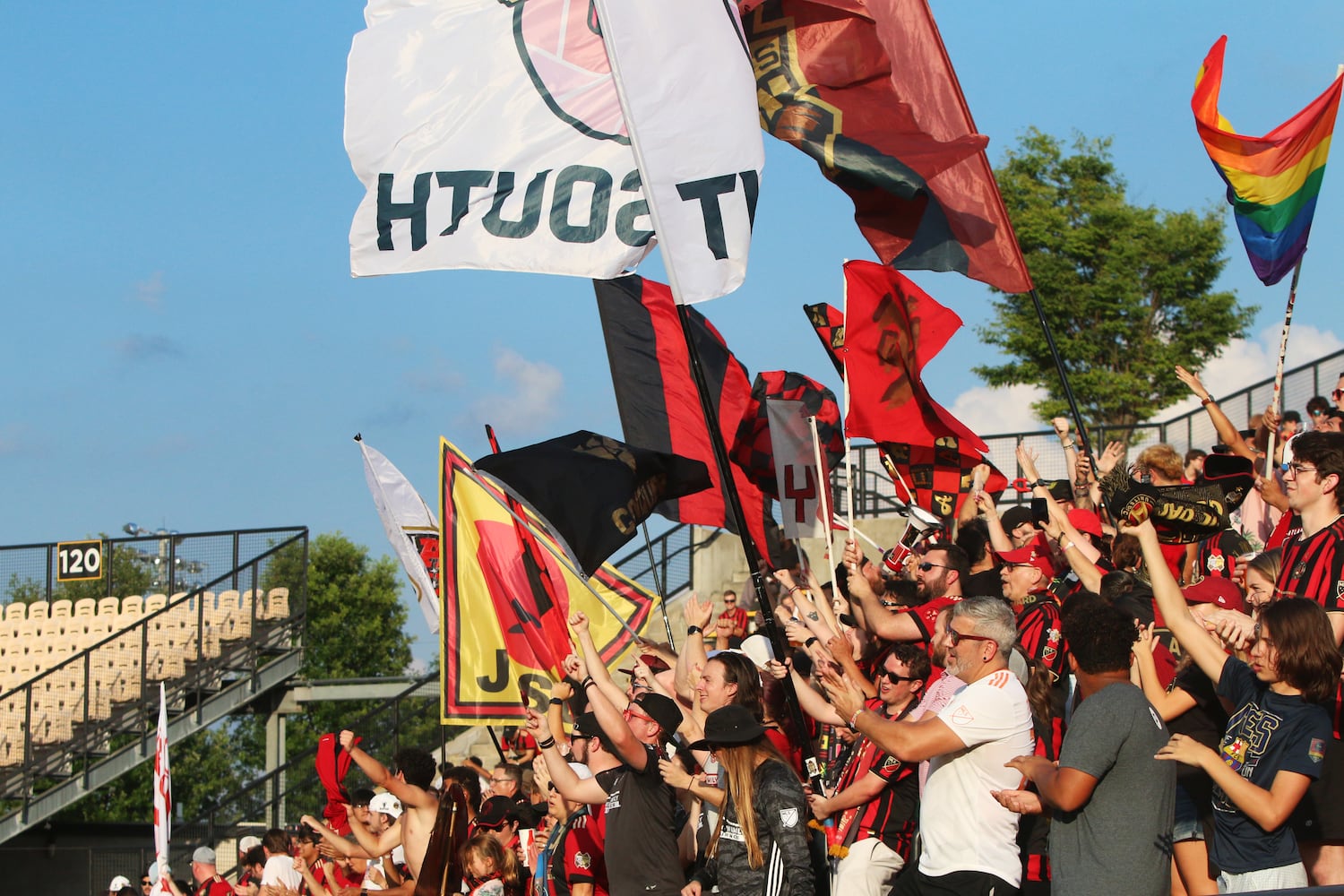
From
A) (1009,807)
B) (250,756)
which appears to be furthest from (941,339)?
(250,756)

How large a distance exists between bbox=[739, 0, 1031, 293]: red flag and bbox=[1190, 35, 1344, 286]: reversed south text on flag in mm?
1664

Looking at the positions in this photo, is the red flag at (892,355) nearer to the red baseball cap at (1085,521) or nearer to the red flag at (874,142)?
the red flag at (874,142)

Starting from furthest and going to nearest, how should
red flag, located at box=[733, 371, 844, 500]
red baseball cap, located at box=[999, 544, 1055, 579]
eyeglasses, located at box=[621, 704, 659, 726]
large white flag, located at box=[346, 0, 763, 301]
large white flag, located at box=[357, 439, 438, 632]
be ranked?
large white flag, located at box=[357, 439, 438, 632] → red flag, located at box=[733, 371, 844, 500] → red baseball cap, located at box=[999, 544, 1055, 579] → eyeglasses, located at box=[621, 704, 659, 726] → large white flag, located at box=[346, 0, 763, 301]

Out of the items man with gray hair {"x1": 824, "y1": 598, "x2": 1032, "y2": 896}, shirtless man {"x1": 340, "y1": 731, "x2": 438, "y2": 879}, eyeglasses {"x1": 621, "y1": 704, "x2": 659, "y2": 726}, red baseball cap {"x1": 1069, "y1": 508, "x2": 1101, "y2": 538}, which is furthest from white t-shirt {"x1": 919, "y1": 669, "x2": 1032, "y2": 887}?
shirtless man {"x1": 340, "y1": 731, "x2": 438, "y2": 879}

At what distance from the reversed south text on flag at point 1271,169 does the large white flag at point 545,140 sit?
3594 millimetres

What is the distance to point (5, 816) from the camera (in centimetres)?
2216

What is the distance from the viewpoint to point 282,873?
12070 millimetres

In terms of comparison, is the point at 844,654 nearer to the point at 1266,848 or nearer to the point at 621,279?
the point at 1266,848

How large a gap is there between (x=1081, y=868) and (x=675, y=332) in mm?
7217

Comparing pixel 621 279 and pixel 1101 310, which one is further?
pixel 1101 310

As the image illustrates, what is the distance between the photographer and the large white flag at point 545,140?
7.61 metres

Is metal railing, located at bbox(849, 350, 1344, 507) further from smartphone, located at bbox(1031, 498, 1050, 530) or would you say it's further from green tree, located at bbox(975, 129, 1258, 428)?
smartphone, located at bbox(1031, 498, 1050, 530)

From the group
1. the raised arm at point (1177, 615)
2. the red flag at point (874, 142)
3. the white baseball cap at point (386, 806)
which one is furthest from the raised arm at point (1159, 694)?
the white baseball cap at point (386, 806)

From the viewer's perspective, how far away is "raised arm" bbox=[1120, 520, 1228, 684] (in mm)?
5781
